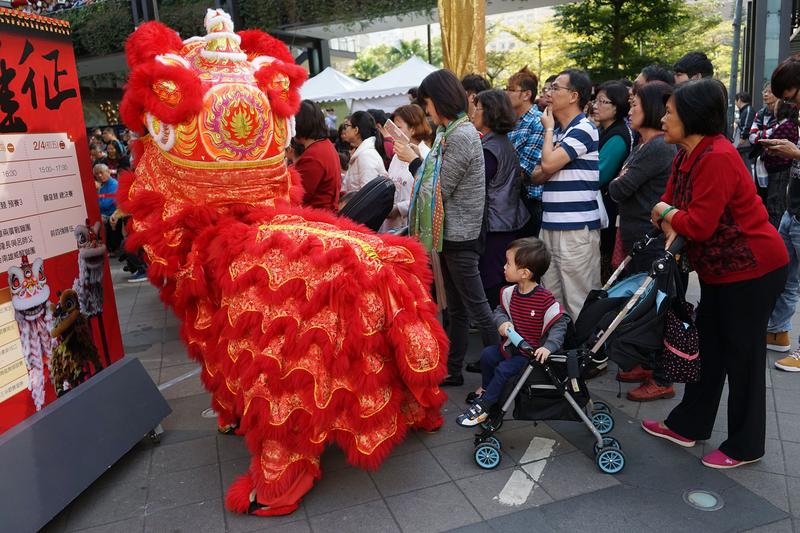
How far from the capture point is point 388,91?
12562 millimetres

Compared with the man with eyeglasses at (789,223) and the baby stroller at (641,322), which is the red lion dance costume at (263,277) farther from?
the man with eyeglasses at (789,223)

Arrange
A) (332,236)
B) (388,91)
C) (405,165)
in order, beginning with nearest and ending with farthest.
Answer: (332,236) < (405,165) < (388,91)

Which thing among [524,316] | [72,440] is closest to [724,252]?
[524,316]

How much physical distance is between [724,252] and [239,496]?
2599 mm

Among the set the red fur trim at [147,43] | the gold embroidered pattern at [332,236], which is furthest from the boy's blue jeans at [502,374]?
the red fur trim at [147,43]

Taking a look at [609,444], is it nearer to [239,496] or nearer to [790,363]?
[239,496]

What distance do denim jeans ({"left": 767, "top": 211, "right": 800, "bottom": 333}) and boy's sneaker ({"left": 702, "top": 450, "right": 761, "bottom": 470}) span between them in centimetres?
174

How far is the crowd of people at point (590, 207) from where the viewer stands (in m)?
2.86

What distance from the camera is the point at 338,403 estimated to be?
2688 mm

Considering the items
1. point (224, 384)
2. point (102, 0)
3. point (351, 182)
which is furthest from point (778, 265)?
point (102, 0)

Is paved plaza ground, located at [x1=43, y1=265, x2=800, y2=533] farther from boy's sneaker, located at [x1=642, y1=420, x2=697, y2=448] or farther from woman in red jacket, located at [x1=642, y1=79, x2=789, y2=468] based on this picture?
woman in red jacket, located at [x1=642, y1=79, x2=789, y2=468]

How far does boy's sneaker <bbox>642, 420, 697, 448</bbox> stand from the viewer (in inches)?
129

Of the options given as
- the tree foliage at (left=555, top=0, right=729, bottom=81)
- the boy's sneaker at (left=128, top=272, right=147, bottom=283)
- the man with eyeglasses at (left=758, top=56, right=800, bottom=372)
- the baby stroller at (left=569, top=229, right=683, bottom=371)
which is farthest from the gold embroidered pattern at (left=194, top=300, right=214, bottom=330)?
the tree foliage at (left=555, top=0, right=729, bottom=81)

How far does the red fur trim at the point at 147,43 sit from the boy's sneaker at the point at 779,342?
4578 mm
